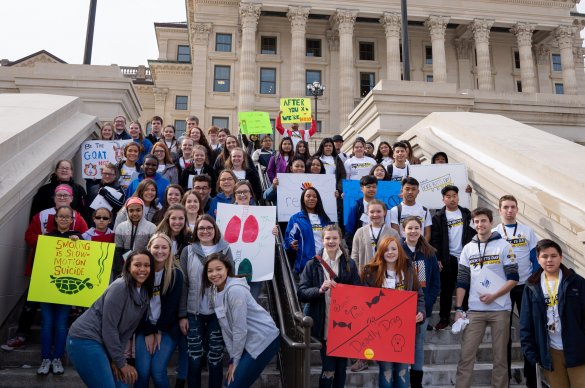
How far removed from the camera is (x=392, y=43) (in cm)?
4097

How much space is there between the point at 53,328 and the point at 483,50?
144 feet

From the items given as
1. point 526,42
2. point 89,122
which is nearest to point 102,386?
point 89,122

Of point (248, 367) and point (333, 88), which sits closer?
point (248, 367)

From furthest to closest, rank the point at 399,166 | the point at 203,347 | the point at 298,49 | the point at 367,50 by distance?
the point at 367,50 → the point at 298,49 → the point at 399,166 → the point at 203,347

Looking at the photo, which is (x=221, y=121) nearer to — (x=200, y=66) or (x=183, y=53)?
(x=200, y=66)

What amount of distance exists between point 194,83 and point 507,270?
39874 mm

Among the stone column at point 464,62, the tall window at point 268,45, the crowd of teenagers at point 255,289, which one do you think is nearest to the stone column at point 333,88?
the tall window at point 268,45

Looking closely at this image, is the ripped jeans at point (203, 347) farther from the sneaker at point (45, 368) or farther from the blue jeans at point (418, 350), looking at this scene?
the blue jeans at point (418, 350)

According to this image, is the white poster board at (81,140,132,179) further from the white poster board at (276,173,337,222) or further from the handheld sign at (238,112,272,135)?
the handheld sign at (238,112,272,135)

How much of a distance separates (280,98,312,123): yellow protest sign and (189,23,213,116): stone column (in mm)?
27067

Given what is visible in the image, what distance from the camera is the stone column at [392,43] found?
4044 cm

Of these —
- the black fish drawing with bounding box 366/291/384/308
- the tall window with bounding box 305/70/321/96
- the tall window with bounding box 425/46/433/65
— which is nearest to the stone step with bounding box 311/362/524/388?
the black fish drawing with bounding box 366/291/384/308

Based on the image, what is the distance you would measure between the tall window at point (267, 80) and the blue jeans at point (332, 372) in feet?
130

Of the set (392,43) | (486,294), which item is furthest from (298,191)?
(392,43)
